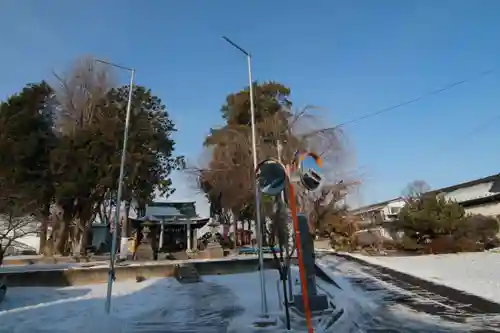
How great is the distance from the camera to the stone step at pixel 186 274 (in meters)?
11.9

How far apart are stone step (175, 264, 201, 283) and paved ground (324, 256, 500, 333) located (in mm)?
4954

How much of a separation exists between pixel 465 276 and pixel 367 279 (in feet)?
8.20

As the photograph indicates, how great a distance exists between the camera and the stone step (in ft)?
39.2

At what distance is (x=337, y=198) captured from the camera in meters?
29.3

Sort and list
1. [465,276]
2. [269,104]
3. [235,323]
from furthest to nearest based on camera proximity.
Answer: [269,104] < [465,276] < [235,323]

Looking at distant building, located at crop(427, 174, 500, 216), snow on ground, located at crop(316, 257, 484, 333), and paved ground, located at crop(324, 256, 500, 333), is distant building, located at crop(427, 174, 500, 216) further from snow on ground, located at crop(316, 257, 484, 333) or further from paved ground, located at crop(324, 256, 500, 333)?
snow on ground, located at crop(316, 257, 484, 333)

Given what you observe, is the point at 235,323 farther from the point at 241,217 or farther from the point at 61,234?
the point at 241,217

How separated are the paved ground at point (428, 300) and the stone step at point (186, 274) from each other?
195 inches

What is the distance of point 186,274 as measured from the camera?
1230cm

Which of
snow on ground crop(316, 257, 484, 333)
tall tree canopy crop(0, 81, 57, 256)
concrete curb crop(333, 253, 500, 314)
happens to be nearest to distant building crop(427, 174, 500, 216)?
concrete curb crop(333, 253, 500, 314)

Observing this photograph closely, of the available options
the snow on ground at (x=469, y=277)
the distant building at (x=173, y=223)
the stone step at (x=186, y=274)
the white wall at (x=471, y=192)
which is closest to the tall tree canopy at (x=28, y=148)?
the distant building at (x=173, y=223)

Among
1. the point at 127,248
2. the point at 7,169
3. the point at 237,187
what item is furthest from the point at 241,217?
the point at 7,169

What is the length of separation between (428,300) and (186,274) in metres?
7.96

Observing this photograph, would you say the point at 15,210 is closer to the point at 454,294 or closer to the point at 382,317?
the point at 382,317
